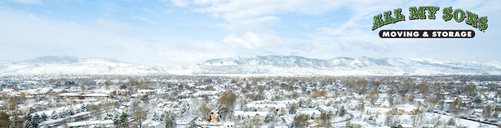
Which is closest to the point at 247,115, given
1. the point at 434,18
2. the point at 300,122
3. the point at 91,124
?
the point at 300,122

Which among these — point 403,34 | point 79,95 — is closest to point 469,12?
point 403,34

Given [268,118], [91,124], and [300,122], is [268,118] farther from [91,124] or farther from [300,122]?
[91,124]

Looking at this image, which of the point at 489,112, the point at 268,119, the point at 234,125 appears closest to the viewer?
the point at 234,125

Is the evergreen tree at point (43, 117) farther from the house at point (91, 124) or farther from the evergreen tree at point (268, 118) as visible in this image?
the evergreen tree at point (268, 118)

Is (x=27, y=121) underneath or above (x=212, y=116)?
above

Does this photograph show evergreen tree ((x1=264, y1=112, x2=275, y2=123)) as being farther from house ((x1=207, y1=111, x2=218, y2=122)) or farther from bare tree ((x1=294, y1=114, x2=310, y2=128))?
house ((x1=207, y1=111, x2=218, y2=122))

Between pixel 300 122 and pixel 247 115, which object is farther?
pixel 247 115

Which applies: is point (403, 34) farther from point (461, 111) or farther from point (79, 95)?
point (79, 95)

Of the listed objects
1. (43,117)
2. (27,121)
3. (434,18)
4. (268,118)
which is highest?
(434,18)

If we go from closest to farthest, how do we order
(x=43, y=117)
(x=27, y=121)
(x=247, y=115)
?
(x=27, y=121) < (x=43, y=117) < (x=247, y=115)

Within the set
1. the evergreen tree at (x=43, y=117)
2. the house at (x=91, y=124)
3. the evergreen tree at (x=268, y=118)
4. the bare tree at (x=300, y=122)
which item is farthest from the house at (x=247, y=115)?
the evergreen tree at (x=43, y=117)

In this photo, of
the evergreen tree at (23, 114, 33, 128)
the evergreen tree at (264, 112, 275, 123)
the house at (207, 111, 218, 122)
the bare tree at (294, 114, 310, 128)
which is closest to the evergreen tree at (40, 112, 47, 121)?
the evergreen tree at (23, 114, 33, 128)

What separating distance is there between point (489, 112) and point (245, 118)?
99.6 feet

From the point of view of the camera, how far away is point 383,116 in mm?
31266
